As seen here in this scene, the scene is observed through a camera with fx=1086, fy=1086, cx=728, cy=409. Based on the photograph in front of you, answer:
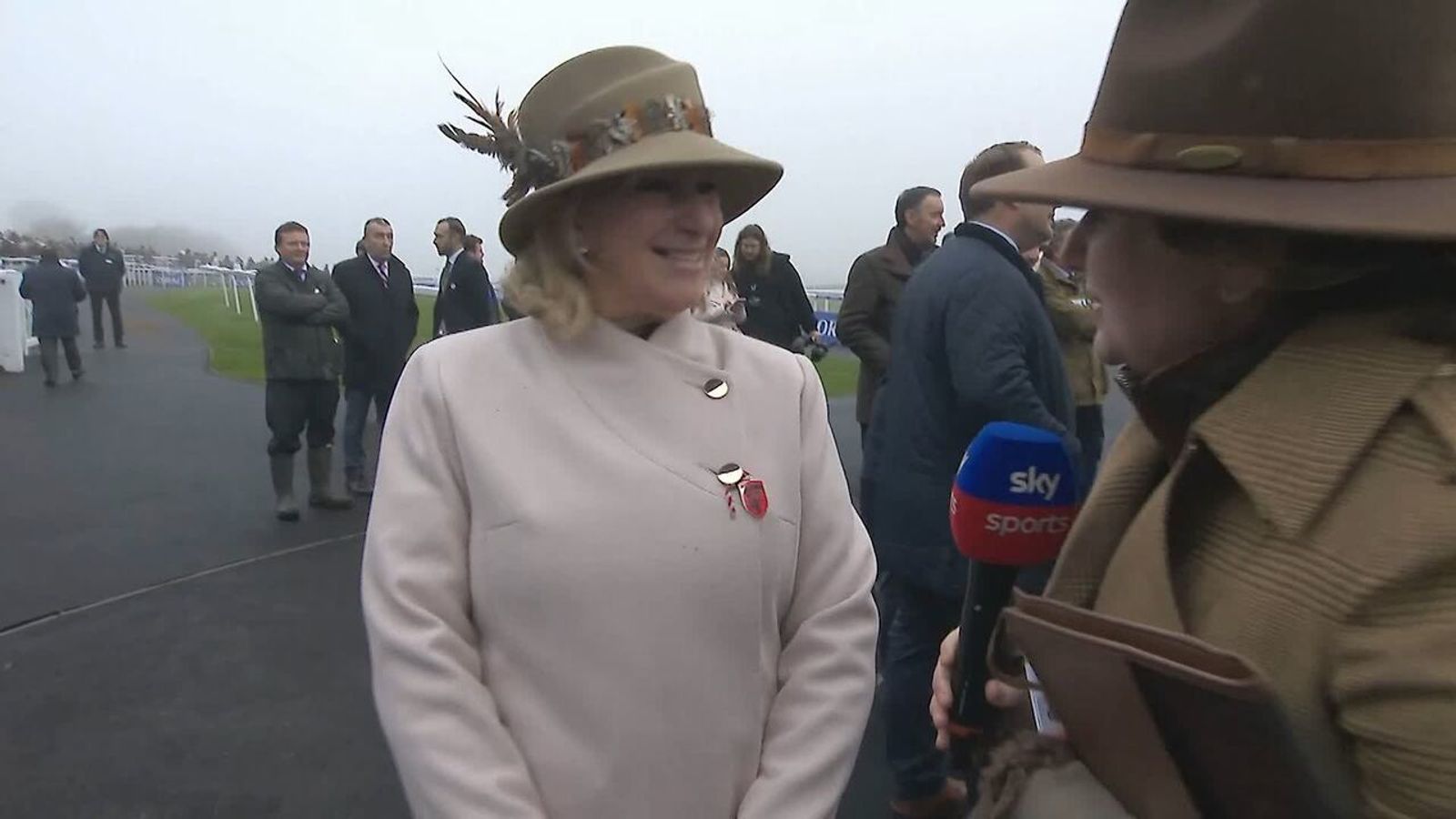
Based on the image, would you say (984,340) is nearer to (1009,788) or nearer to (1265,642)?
(1009,788)

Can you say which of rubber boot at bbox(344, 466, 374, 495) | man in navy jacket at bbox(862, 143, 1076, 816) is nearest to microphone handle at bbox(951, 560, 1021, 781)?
man in navy jacket at bbox(862, 143, 1076, 816)

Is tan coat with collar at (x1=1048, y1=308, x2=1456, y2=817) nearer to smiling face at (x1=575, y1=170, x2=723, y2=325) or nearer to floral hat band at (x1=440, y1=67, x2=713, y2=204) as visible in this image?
smiling face at (x1=575, y1=170, x2=723, y2=325)

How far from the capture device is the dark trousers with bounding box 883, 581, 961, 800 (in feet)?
10.6

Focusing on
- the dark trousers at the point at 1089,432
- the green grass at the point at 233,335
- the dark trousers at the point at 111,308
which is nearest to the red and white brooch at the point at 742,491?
the dark trousers at the point at 1089,432

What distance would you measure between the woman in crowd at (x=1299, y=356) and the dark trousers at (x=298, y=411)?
20.8 ft

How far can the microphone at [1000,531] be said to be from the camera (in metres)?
1.36

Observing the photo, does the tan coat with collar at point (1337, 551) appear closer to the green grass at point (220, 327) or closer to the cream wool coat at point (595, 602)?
the cream wool coat at point (595, 602)

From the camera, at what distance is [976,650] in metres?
1.35

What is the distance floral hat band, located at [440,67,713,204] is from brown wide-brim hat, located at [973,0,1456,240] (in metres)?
0.89

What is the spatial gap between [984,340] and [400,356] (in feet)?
18.4

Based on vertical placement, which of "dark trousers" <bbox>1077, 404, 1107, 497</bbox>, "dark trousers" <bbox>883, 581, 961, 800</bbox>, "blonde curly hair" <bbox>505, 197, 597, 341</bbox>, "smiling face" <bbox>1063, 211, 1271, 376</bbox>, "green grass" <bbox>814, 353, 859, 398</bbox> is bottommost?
"green grass" <bbox>814, 353, 859, 398</bbox>

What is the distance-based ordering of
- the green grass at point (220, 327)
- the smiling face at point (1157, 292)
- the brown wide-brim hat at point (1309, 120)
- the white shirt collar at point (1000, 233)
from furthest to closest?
the green grass at point (220, 327) < the white shirt collar at point (1000, 233) < the smiling face at point (1157, 292) < the brown wide-brim hat at point (1309, 120)

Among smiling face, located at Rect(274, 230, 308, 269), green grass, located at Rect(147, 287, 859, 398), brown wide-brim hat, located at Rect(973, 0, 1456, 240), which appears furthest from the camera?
green grass, located at Rect(147, 287, 859, 398)

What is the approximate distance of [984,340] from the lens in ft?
9.89
